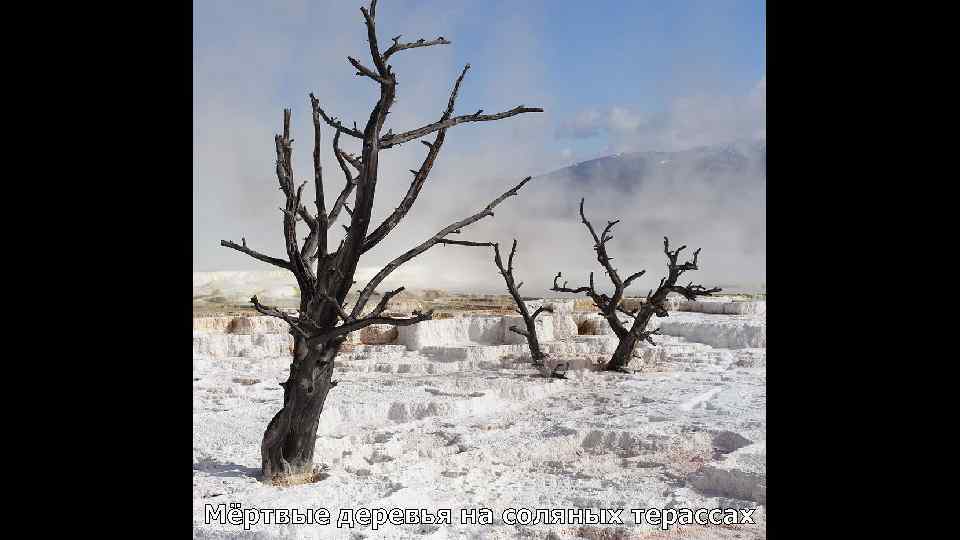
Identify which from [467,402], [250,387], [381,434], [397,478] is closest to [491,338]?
[250,387]

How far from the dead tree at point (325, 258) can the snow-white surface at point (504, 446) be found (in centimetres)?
34

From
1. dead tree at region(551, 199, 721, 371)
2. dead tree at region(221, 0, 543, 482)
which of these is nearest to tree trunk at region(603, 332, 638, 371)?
dead tree at region(551, 199, 721, 371)

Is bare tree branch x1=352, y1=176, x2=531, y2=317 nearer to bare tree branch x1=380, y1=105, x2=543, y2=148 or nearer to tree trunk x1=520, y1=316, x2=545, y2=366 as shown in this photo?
bare tree branch x1=380, y1=105, x2=543, y2=148

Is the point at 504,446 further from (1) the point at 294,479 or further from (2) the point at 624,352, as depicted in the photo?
(2) the point at 624,352

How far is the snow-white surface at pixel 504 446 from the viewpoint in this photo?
379cm

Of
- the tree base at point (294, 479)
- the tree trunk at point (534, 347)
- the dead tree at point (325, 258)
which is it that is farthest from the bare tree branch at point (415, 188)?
the tree trunk at point (534, 347)

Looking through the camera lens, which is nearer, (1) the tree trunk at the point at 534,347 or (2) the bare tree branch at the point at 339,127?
(2) the bare tree branch at the point at 339,127

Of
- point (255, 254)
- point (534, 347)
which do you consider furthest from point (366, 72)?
point (534, 347)

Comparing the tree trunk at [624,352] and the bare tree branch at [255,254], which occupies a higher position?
the bare tree branch at [255,254]

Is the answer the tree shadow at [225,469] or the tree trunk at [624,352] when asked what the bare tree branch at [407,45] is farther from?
the tree trunk at [624,352]
